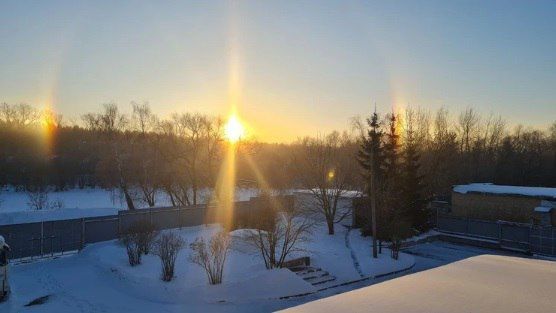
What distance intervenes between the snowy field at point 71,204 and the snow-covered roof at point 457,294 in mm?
21649

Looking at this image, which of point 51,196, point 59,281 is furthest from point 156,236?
point 51,196

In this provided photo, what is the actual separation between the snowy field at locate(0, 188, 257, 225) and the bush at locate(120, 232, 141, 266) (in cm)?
590

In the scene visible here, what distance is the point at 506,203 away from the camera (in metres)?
28.1

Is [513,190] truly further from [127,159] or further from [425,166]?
[127,159]

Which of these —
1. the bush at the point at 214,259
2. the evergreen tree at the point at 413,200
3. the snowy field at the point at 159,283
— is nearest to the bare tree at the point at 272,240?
the snowy field at the point at 159,283

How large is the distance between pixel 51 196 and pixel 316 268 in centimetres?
4075

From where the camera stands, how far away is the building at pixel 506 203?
2562 cm

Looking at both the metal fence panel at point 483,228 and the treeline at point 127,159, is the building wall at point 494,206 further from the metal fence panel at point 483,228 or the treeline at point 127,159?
the treeline at point 127,159

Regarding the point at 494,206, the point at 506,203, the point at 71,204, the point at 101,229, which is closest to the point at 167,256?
the point at 101,229

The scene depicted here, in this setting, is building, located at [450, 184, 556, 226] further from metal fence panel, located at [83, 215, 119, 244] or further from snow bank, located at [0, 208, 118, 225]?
snow bank, located at [0, 208, 118, 225]

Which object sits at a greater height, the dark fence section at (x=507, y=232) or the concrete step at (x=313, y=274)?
the dark fence section at (x=507, y=232)

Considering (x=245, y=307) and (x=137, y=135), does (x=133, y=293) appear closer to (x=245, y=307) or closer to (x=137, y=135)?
(x=245, y=307)

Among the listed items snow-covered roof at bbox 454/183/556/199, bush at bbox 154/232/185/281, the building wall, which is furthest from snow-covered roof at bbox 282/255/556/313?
the building wall

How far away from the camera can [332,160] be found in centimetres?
3206
